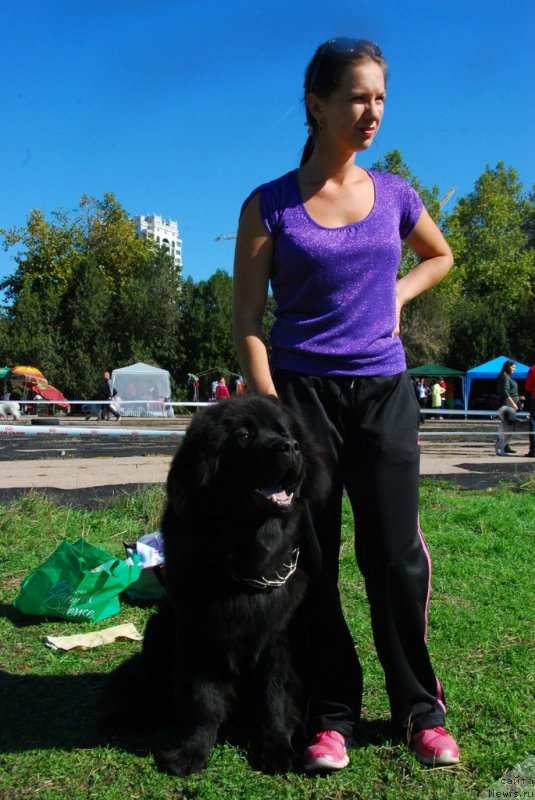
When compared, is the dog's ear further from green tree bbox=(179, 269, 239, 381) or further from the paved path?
green tree bbox=(179, 269, 239, 381)

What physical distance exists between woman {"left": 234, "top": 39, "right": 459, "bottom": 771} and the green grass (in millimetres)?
133

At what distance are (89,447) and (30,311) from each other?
→ 102 feet

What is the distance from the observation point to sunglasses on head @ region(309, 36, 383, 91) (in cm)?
247

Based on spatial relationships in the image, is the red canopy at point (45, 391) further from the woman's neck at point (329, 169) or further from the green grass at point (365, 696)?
the woman's neck at point (329, 169)

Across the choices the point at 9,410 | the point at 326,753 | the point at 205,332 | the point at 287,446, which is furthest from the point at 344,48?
the point at 205,332

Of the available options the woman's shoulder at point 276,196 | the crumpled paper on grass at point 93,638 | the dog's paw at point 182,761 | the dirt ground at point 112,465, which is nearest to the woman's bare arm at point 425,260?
the woman's shoulder at point 276,196

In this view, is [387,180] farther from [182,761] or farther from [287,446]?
[182,761]

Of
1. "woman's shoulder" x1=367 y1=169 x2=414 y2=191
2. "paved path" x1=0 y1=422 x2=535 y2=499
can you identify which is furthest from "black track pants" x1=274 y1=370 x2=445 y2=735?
"paved path" x1=0 y1=422 x2=535 y2=499

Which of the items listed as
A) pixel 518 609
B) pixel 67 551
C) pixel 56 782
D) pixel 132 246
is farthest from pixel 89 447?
pixel 132 246

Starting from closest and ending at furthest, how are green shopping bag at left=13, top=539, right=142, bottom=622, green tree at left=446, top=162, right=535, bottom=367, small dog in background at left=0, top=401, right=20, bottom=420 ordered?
green shopping bag at left=13, top=539, right=142, bottom=622, small dog in background at left=0, top=401, right=20, bottom=420, green tree at left=446, top=162, right=535, bottom=367

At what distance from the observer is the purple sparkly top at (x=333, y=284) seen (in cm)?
253

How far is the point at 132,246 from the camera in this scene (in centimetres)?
5159

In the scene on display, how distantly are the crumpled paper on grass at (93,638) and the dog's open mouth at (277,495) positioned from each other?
6.07ft

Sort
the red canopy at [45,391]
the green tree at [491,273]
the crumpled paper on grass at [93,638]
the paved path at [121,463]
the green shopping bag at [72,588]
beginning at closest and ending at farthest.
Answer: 1. the crumpled paper on grass at [93,638]
2. the green shopping bag at [72,588]
3. the paved path at [121,463]
4. the red canopy at [45,391]
5. the green tree at [491,273]
